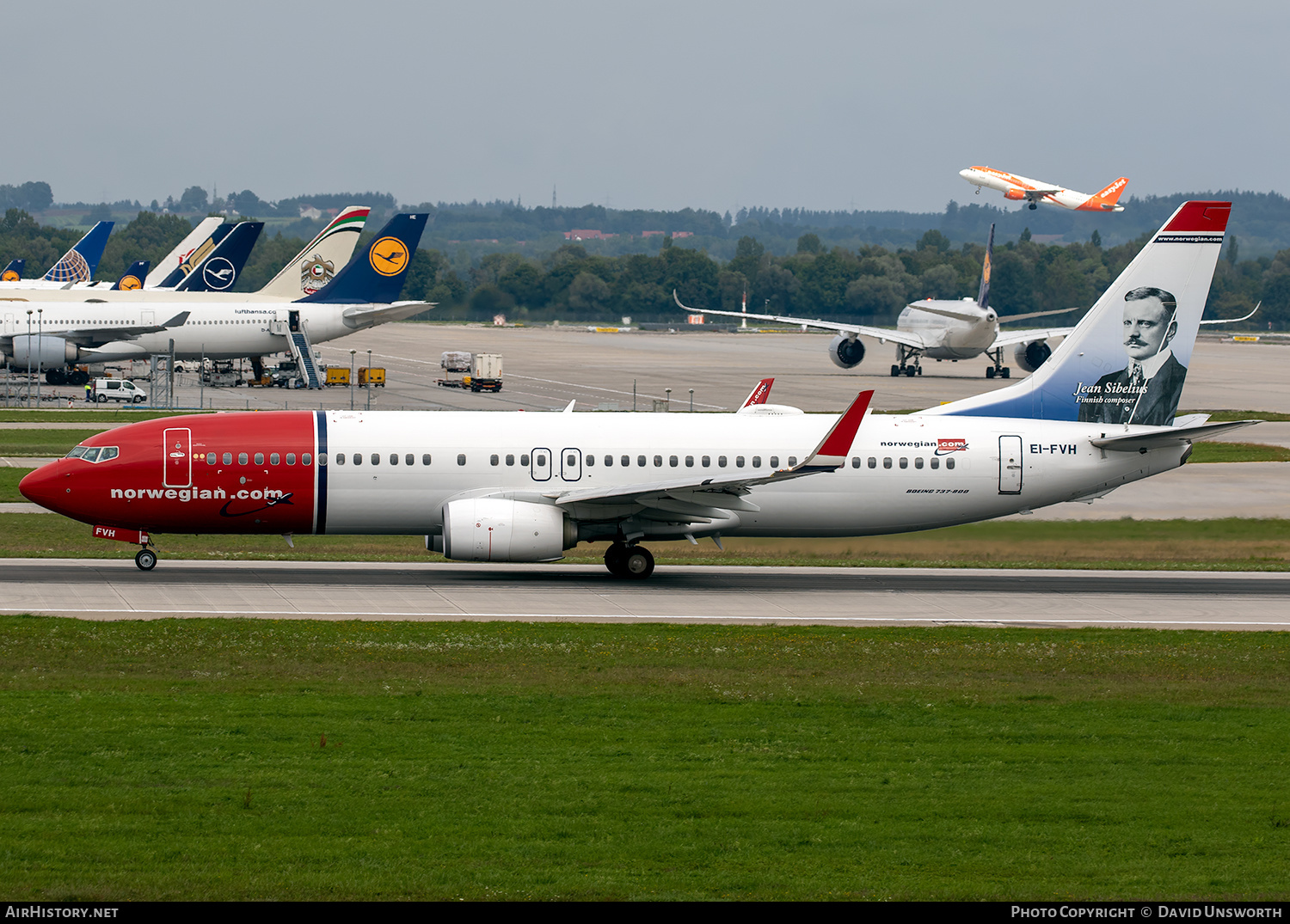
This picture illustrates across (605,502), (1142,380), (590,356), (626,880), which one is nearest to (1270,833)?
(626,880)

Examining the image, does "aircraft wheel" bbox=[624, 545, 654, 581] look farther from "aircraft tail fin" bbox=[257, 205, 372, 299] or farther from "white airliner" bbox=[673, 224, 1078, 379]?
"aircraft tail fin" bbox=[257, 205, 372, 299]

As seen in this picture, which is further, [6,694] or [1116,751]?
[6,694]

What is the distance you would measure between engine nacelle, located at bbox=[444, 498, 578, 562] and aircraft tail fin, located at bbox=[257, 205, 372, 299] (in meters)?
80.8

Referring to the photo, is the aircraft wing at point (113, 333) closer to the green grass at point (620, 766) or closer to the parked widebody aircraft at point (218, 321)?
the parked widebody aircraft at point (218, 321)

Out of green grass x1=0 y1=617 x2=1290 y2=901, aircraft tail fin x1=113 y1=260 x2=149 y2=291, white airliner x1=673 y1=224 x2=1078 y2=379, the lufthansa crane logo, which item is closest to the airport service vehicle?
green grass x1=0 y1=617 x2=1290 y2=901

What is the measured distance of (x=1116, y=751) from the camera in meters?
20.3

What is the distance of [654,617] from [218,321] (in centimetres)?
7855

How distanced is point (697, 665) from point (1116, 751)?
8.44 metres

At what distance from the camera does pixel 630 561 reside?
37938mm

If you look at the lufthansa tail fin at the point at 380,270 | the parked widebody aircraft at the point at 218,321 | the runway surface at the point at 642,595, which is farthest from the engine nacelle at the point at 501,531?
the parked widebody aircraft at the point at 218,321

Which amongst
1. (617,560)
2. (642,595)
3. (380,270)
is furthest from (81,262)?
(642,595)

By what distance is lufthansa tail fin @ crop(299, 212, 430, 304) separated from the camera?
333 ft
